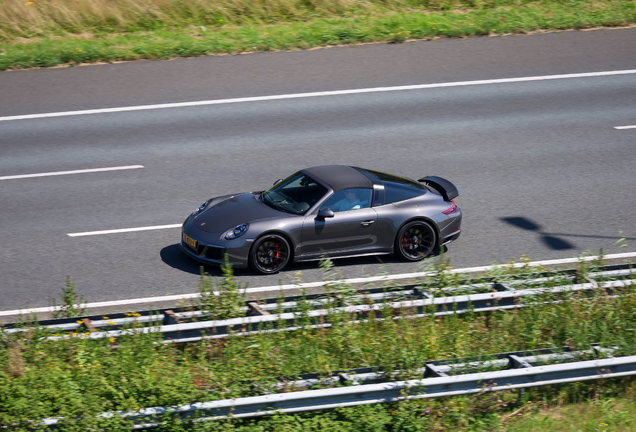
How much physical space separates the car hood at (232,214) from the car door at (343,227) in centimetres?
43

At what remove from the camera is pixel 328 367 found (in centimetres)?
671

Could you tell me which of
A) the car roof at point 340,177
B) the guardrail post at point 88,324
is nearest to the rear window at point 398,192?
the car roof at point 340,177

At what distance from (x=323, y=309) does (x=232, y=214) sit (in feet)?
9.59

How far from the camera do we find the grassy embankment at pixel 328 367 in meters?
5.95

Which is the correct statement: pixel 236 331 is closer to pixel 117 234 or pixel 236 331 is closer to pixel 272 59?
pixel 117 234

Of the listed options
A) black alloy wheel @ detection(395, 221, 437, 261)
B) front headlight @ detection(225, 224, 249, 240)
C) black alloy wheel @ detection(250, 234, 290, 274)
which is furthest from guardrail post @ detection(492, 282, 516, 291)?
front headlight @ detection(225, 224, 249, 240)

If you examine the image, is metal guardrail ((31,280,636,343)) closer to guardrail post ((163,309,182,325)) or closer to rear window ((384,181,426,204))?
guardrail post ((163,309,182,325))

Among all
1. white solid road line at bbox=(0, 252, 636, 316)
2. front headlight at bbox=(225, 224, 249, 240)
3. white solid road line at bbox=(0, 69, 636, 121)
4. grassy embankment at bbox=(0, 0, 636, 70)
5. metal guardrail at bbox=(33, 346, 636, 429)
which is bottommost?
metal guardrail at bbox=(33, 346, 636, 429)

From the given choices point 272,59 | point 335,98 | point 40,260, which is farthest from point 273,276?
point 272,59

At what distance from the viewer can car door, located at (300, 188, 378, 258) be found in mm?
9875

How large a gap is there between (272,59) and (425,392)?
1330 centimetres

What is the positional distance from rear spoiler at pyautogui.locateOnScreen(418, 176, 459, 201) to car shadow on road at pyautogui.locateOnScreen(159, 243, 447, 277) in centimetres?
86

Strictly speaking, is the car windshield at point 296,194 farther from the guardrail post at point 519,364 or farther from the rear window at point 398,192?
the guardrail post at point 519,364

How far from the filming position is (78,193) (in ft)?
40.0
